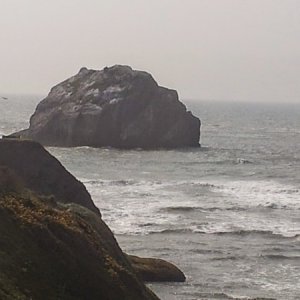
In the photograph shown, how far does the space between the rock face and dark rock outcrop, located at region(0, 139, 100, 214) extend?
67372 mm

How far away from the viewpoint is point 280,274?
99.7 ft

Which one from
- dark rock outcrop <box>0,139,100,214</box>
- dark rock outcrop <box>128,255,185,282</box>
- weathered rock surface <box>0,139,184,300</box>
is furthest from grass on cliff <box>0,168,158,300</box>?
dark rock outcrop <box>0,139,100,214</box>

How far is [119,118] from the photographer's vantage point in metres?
103

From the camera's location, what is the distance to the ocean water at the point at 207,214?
29.1 m

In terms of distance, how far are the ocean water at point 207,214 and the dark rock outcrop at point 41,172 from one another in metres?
4.14

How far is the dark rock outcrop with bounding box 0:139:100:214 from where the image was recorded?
105ft

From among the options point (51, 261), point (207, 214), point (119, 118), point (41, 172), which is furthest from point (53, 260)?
point (119, 118)

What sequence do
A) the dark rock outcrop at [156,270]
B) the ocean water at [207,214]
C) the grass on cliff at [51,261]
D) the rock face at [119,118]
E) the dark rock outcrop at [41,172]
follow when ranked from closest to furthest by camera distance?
the grass on cliff at [51,261] < the dark rock outcrop at [156,270] < the ocean water at [207,214] < the dark rock outcrop at [41,172] < the rock face at [119,118]

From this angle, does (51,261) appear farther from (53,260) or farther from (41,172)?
(41,172)

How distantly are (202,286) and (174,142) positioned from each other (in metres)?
75.6

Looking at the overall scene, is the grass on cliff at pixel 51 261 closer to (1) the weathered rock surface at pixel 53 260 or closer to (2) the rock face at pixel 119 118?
(1) the weathered rock surface at pixel 53 260

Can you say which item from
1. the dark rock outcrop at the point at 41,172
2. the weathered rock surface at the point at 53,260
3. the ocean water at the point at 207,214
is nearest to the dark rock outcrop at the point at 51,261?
the weathered rock surface at the point at 53,260

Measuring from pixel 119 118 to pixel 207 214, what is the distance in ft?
193

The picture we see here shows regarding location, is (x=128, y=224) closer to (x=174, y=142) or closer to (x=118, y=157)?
(x=118, y=157)
